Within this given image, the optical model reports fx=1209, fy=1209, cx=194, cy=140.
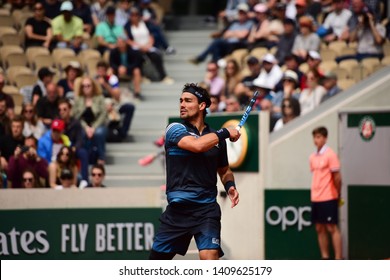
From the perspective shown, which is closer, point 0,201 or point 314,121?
point 0,201

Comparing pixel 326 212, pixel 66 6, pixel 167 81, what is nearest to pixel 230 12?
pixel 167 81

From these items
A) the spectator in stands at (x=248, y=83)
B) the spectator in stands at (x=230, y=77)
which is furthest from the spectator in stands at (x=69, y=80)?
the spectator in stands at (x=248, y=83)

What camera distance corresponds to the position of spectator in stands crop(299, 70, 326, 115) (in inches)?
695

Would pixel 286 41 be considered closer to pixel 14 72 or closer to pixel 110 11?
pixel 110 11

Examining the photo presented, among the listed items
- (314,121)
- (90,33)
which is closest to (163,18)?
(90,33)

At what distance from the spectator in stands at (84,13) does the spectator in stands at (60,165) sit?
5.54 metres

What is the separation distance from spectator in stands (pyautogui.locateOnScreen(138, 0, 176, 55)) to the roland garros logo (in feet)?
20.8

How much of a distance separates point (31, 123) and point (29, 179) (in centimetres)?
194

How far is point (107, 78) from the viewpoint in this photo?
18906 mm

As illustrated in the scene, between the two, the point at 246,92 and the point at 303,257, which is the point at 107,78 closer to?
the point at 246,92

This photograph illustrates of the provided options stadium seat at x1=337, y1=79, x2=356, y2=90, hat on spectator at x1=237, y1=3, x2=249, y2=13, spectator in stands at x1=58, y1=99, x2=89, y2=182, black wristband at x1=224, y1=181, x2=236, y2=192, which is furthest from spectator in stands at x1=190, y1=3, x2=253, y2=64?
black wristband at x1=224, y1=181, x2=236, y2=192

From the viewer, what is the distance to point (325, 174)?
1493cm

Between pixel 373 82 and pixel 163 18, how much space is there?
811 cm

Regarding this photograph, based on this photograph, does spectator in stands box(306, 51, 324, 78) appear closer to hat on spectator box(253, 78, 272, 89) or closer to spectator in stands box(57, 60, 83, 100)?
hat on spectator box(253, 78, 272, 89)
